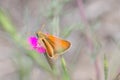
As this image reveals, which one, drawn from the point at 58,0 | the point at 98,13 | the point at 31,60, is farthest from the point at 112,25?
the point at 31,60

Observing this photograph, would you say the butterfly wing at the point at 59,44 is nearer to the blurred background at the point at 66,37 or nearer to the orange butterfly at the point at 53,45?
the orange butterfly at the point at 53,45

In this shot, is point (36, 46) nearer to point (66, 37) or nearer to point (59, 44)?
point (59, 44)

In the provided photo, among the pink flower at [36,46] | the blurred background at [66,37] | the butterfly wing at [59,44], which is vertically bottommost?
the butterfly wing at [59,44]

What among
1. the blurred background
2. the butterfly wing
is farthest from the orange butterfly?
the blurred background

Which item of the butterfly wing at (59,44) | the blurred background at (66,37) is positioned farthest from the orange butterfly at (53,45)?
the blurred background at (66,37)

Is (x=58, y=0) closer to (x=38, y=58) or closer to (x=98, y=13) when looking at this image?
(x=38, y=58)

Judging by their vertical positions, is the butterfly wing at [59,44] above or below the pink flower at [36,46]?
below

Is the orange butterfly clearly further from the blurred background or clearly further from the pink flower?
the blurred background
